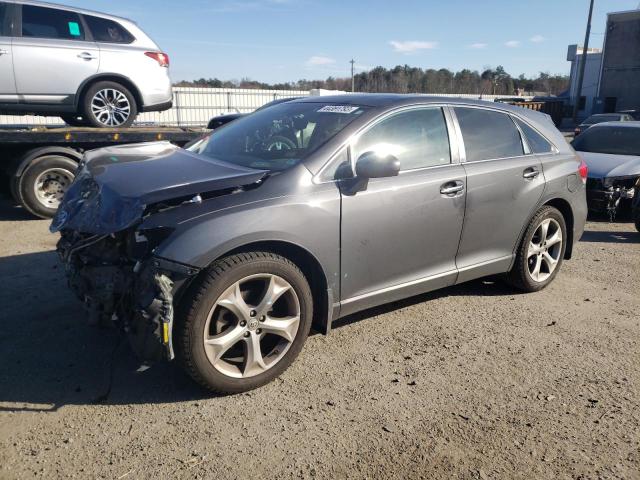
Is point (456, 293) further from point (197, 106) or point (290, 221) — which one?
point (197, 106)

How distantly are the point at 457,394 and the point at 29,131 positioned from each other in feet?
21.5

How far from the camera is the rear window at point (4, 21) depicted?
6770mm

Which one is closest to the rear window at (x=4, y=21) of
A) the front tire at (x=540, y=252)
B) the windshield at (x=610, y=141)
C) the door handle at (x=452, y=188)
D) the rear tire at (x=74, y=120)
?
the rear tire at (x=74, y=120)

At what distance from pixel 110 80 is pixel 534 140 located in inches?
236

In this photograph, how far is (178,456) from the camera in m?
2.55

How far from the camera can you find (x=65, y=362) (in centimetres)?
338

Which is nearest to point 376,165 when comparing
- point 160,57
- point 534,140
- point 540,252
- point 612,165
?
point 534,140

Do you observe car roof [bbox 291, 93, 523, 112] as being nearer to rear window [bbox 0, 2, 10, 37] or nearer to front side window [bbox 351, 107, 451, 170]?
front side window [bbox 351, 107, 451, 170]

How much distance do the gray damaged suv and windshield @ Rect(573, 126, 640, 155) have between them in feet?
16.8

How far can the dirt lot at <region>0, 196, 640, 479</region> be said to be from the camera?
2.53 m

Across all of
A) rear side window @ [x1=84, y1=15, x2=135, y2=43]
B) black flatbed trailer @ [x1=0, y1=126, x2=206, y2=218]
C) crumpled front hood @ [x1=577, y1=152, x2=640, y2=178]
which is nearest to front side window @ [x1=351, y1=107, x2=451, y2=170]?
black flatbed trailer @ [x1=0, y1=126, x2=206, y2=218]

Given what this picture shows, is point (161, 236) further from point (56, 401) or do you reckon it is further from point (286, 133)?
point (286, 133)

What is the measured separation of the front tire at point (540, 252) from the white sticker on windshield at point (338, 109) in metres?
1.96

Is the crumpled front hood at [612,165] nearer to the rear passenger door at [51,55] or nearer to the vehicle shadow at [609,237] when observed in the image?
the vehicle shadow at [609,237]
